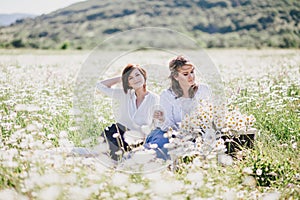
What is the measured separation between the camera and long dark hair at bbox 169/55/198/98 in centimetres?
486

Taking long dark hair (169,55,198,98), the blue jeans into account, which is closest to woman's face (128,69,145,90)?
long dark hair (169,55,198,98)

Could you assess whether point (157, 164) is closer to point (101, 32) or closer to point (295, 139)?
point (295, 139)

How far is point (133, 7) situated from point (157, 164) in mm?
73357

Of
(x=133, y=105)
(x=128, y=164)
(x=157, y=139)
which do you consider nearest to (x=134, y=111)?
(x=133, y=105)

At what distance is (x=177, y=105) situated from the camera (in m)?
4.92

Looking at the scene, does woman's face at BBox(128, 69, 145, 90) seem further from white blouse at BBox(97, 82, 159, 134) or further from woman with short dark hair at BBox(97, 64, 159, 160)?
white blouse at BBox(97, 82, 159, 134)

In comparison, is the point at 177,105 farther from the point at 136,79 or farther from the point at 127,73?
the point at 127,73

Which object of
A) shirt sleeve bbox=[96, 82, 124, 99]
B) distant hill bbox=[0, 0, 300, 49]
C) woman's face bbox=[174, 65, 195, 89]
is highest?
distant hill bbox=[0, 0, 300, 49]

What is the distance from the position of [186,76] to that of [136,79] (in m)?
0.53

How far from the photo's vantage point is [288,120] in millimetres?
5059

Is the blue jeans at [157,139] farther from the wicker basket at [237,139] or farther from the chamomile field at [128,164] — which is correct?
the wicker basket at [237,139]

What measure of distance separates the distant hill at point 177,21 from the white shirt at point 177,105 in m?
38.6

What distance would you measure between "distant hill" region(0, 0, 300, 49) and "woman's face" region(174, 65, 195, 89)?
3859 cm

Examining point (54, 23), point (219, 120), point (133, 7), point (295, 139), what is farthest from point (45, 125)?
A: point (133, 7)
